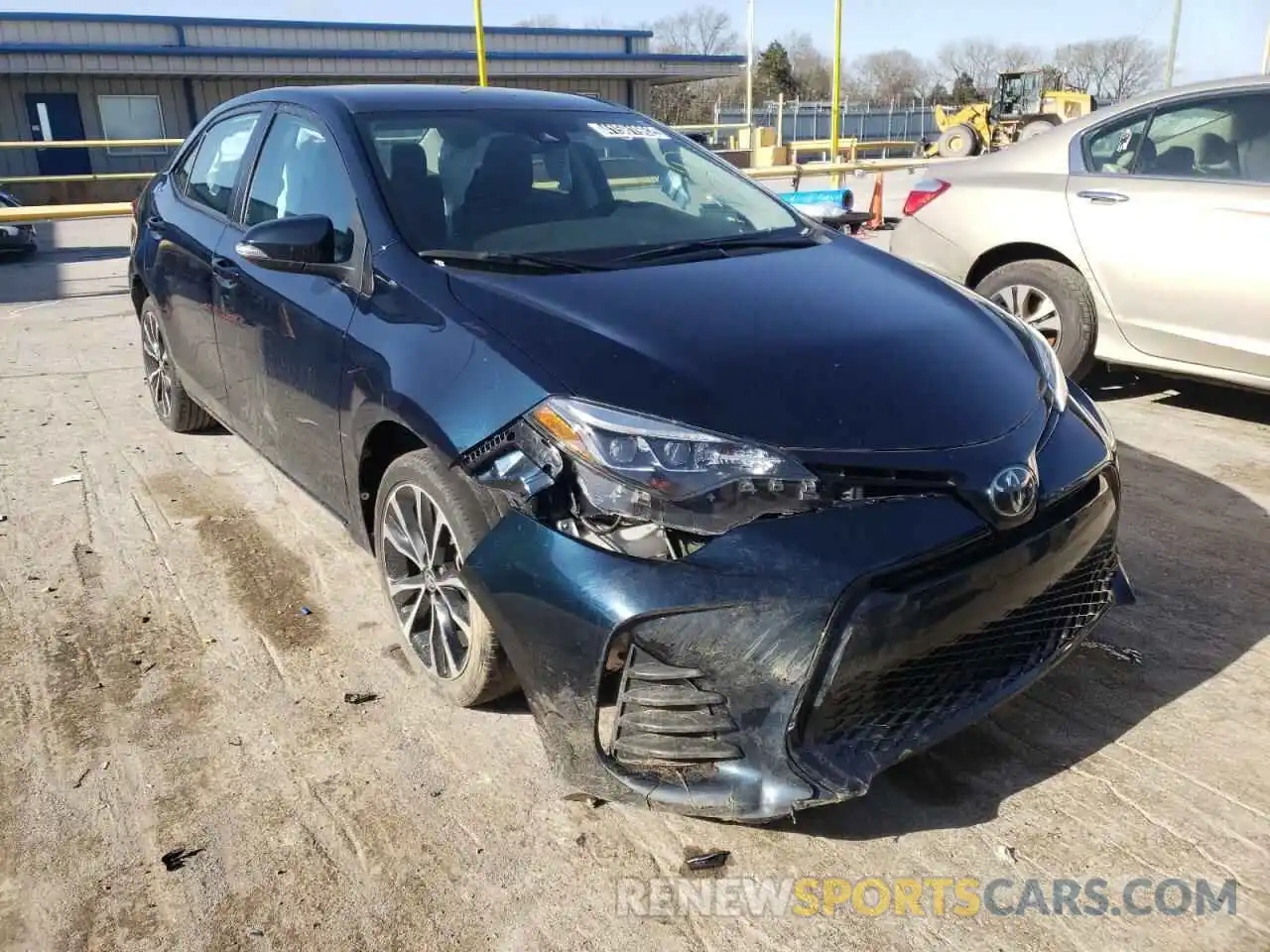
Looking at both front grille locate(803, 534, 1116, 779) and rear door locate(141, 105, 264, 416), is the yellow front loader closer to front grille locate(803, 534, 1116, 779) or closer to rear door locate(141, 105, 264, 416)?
rear door locate(141, 105, 264, 416)

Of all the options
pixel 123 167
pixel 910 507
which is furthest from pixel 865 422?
pixel 123 167

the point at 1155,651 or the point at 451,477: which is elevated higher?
the point at 451,477

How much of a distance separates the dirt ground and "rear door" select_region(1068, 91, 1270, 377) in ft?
3.73

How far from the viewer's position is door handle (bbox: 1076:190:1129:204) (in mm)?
5113

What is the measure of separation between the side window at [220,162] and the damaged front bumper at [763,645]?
8.45 ft

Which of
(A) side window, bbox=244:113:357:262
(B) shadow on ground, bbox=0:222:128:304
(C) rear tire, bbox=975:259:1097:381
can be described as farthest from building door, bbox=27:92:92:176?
(C) rear tire, bbox=975:259:1097:381

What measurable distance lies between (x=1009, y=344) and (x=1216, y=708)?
1.14 m

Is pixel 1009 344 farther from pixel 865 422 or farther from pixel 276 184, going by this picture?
pixel 276 184

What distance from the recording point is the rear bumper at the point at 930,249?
18.9ft

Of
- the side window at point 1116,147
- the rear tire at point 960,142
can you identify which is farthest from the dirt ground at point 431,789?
the rear tire at point 960,142

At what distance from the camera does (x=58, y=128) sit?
27094mm

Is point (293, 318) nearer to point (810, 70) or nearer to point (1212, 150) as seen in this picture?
point (1212, 150)

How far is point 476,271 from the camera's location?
2861 mm

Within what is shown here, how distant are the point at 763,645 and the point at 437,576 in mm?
1077
